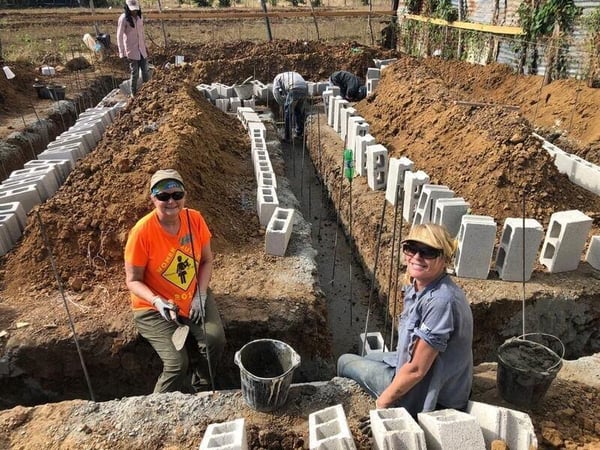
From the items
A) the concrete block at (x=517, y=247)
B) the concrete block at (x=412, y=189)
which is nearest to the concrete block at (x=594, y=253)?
the concrete block at (x=517, y=247)

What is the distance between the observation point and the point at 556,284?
14.5ft

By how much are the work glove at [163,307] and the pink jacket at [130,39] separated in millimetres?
7620

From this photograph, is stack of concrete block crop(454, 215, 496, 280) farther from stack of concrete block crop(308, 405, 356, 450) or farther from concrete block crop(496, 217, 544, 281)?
stack of concrete block crop(308, 405, 356, 450)

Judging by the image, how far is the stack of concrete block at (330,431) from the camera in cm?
236

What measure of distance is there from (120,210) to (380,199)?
11.3 ft

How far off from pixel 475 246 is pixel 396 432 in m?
2.50

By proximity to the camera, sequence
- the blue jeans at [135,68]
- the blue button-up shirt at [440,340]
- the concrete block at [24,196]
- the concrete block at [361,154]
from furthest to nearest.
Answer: the blue jeans at [135,68] → the concrete block at [361,154] → the concrete block at [24,196] → the blue button-up shirt at [440,340]

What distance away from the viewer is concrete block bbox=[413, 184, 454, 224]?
4.99 metres

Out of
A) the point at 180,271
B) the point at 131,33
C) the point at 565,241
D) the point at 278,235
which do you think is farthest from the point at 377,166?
the point at 131,33

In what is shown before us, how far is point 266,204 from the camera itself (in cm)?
529

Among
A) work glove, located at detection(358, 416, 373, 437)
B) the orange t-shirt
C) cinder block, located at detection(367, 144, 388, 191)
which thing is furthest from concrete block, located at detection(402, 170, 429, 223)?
work glove, located at detection(358, 416, 373, 437)

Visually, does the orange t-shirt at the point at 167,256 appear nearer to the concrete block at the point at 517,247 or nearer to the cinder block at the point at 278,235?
the cinder block at the point at 278,235

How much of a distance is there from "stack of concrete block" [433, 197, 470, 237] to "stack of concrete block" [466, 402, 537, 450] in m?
2.52

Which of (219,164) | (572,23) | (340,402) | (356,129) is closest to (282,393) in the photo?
(340,402)
